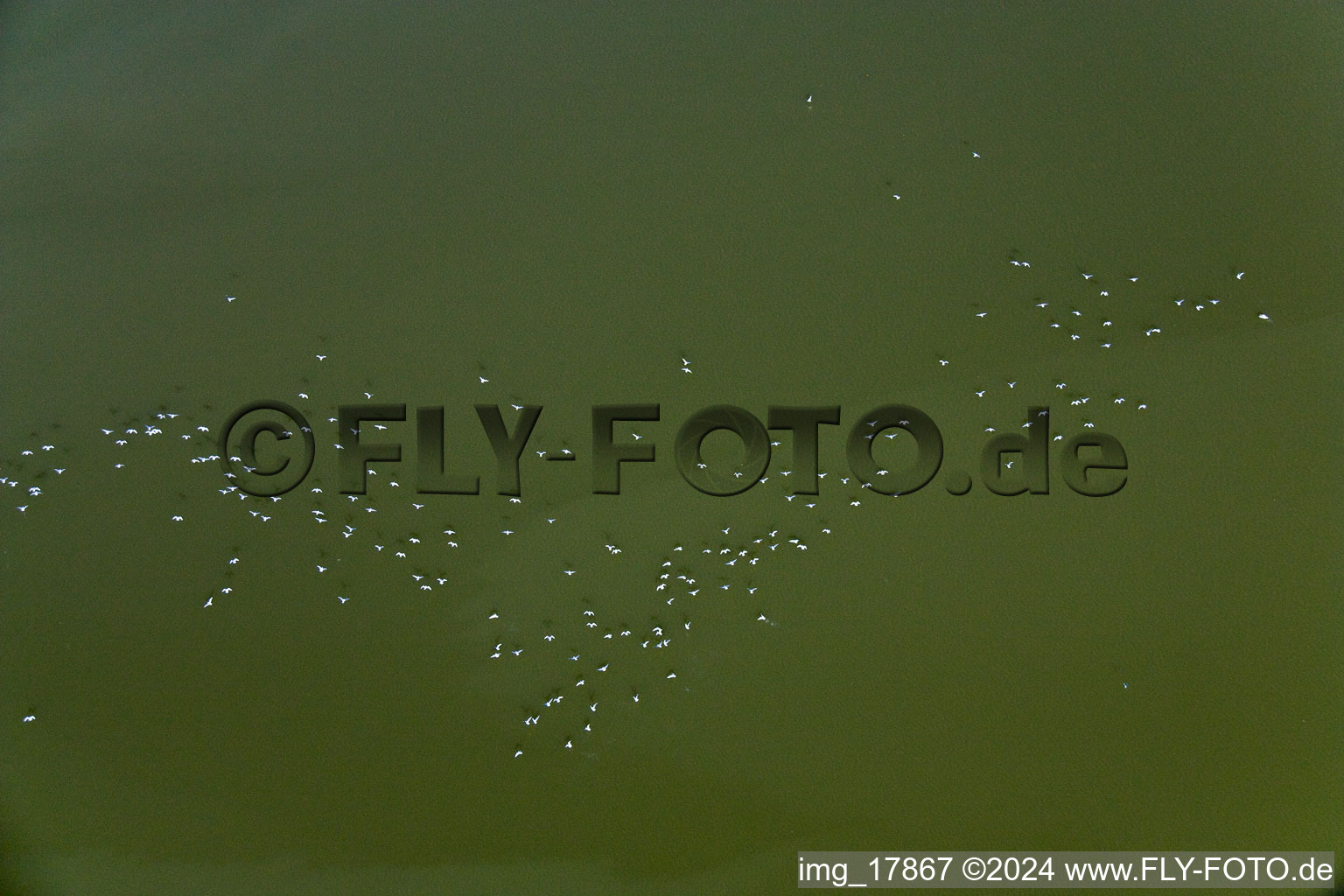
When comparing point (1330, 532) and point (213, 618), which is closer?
point (1330, 532)

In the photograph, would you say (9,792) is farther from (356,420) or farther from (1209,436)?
(1209,436)

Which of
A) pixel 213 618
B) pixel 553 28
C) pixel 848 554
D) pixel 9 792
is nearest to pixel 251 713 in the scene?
pixel 213 618

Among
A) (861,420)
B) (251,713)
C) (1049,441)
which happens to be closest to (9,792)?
(251,713)

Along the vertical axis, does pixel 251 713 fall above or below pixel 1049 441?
below

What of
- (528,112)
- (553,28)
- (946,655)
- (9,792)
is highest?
(553,28)

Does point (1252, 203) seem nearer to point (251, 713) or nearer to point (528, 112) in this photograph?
point (528, 112)

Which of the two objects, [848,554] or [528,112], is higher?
[528,112]

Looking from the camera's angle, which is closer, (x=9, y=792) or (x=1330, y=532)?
(x=1330, y=532)

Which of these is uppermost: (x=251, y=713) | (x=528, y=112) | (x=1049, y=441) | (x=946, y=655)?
(x=528, y=112)

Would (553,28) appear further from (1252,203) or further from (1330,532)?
(1330,532)
